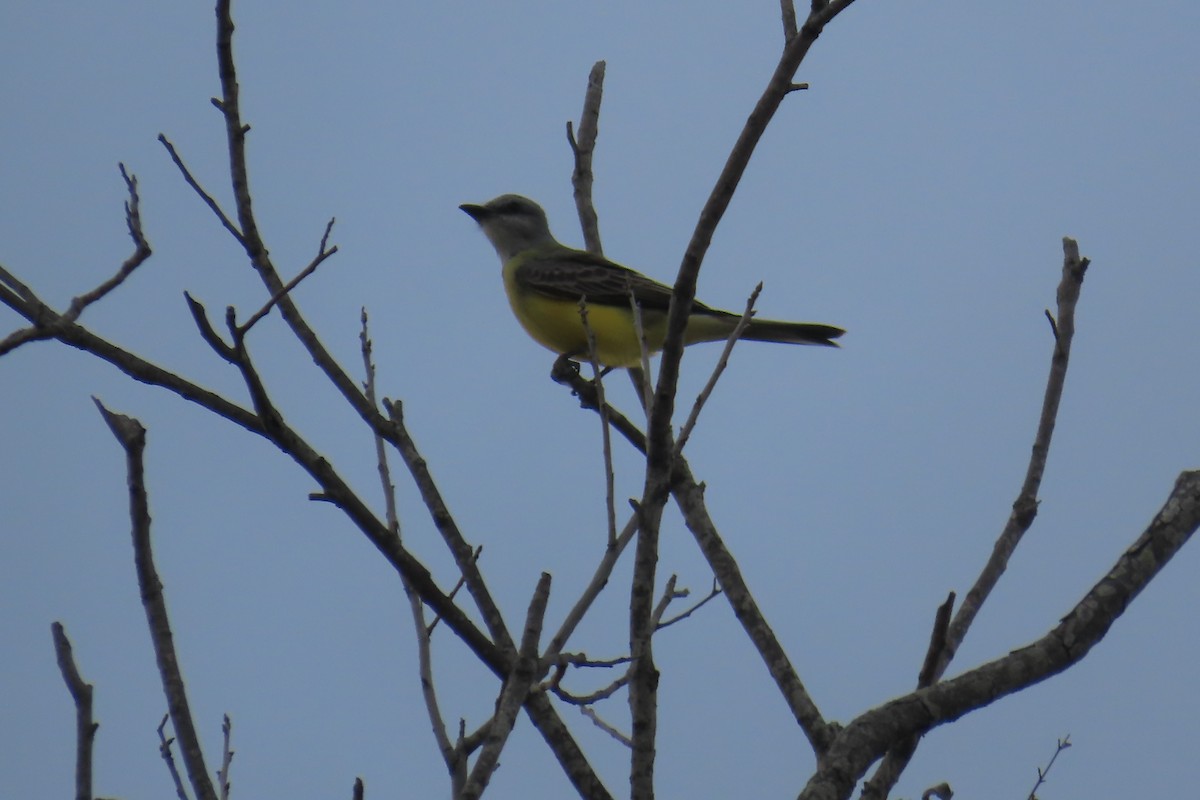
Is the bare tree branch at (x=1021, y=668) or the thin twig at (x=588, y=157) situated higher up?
the thin twig at (x=588, y=157)

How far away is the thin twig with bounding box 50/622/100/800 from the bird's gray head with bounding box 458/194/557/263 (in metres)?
8.55

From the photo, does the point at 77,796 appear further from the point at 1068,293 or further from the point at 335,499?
the point at 1068,293

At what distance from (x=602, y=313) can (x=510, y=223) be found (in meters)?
2.55

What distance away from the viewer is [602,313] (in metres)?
9.35

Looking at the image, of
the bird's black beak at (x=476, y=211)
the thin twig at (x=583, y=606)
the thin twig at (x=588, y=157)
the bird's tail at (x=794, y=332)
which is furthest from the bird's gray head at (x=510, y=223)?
the thin twig at (x=583, y=606)

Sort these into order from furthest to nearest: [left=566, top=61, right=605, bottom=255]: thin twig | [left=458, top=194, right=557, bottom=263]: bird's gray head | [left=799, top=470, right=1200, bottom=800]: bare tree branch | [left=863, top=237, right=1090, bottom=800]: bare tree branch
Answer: [left=458, top=194, right=557, bottom=263]: bird's gray head, [left=566, top=61, right=605, bottom=255]: thin twig, [left=863, top=237, right=1090, bottom=800]: bare tree branch, [left=799, top=470, right=1200, bottom=800]: bare tree branch

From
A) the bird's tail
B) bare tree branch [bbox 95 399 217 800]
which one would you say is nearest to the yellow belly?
the bird's tail

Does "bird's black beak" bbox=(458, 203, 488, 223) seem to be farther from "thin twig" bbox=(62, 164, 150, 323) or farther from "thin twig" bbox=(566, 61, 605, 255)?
"thin twig" bbox=(62, 164, 150, 323)

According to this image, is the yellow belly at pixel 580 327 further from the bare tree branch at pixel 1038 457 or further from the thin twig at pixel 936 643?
the thin twig at pixel 936 643

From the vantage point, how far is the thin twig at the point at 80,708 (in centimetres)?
260

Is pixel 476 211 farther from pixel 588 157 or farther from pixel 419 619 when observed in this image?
pixel 419 619

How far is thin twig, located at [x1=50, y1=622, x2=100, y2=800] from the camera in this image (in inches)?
102

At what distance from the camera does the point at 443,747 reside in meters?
3.45

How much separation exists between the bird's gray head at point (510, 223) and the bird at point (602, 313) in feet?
2.13
